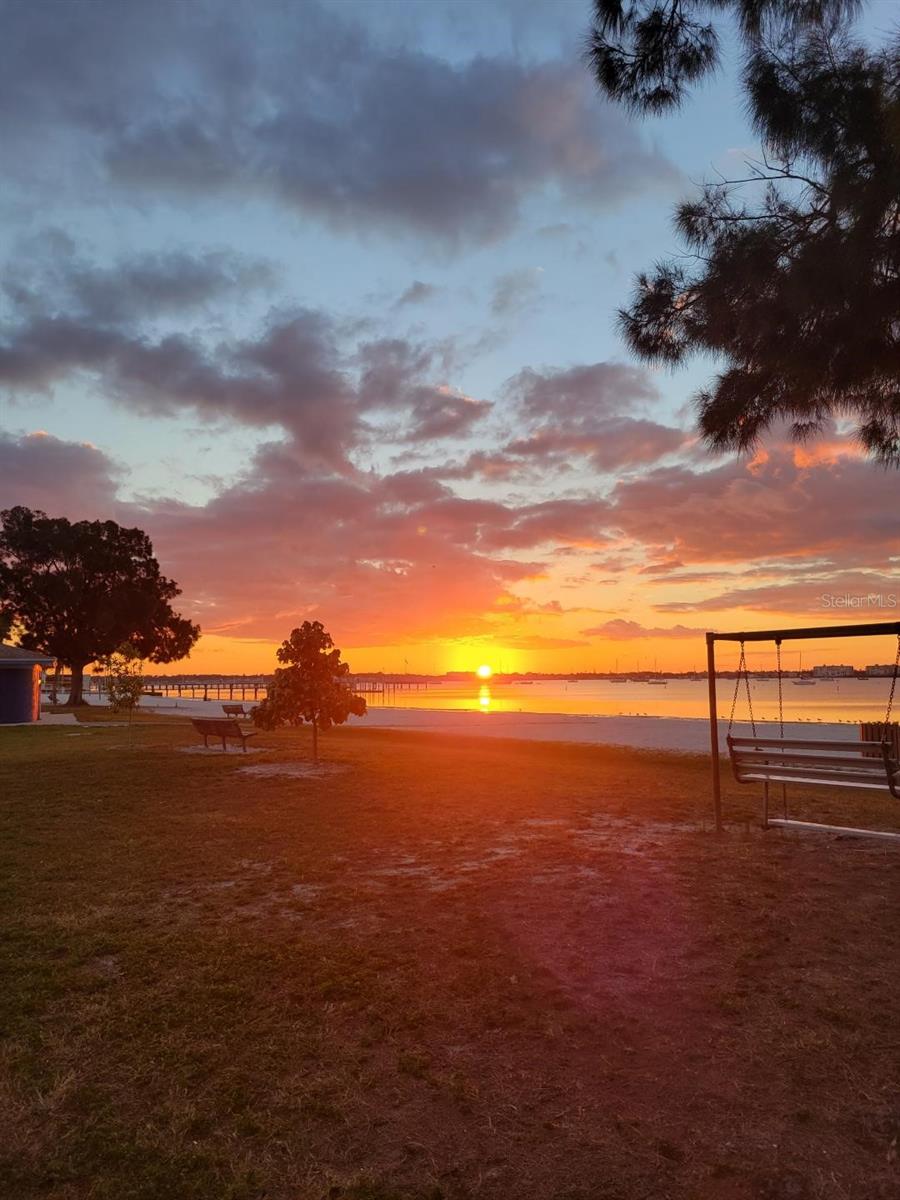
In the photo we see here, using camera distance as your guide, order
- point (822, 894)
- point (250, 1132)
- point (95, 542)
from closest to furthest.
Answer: point (250, 1132)
point (822, 894)
point (95, 542)

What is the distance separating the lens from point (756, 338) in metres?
7.78

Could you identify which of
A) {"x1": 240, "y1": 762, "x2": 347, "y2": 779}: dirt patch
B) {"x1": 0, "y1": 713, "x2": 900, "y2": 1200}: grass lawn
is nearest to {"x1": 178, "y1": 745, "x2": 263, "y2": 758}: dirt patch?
{"x1": 240, "y1": 762, "x2": 347, "y2": 779}: dirt patch

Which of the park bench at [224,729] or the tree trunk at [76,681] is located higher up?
the tree trunk at [76,681]

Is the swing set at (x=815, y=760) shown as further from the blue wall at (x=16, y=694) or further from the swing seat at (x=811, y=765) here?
the blue wall at (x=16, y=694)

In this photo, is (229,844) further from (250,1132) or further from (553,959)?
(250,1132)

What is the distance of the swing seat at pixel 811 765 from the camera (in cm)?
782

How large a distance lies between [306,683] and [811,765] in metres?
12.1

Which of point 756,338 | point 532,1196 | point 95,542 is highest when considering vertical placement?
point 95,542

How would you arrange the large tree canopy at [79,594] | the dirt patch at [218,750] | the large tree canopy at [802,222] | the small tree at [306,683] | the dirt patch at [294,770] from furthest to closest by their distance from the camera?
the large tree canopy at [79,594], the dirt patch at [218,750], the small tree at [306,683], the dirt patch at [294,770], the large tree canopy at [802,222]

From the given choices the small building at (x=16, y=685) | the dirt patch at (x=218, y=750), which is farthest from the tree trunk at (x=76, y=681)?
the dirt patch at (x=218, y=750)

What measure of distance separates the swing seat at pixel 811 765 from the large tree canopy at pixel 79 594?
53.0 meters

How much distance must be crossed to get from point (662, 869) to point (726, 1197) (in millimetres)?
5046

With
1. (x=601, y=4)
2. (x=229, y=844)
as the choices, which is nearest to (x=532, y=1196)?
(x=229, y=844)

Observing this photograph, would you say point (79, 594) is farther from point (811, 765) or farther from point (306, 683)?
point (811, 765)
